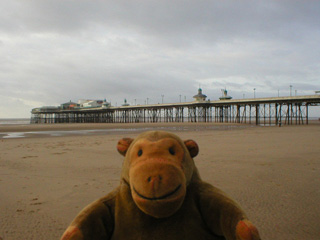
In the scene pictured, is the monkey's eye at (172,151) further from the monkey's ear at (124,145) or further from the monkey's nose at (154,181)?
the monkey's ear at (124,145)

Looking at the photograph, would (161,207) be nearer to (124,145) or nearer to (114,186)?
(124,145)

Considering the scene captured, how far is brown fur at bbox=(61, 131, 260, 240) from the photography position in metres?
1.65

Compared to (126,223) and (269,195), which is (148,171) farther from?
(269,195)

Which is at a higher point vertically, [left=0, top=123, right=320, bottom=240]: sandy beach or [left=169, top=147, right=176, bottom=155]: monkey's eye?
[left=169, top=147, right=176, bottom=155]: monkey's eye

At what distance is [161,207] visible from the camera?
1629mm

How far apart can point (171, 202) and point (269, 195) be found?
10.0ft

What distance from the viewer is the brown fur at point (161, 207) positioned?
5.40 ft

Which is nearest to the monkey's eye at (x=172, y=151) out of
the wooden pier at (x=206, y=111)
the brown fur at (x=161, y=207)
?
the brown fur at (x=161, y=207)

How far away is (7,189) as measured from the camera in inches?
179

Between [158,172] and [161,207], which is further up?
[158,172]

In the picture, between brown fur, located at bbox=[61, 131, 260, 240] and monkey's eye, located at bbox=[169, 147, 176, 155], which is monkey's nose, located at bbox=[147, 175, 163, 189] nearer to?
brown fur, located at bbox=[61, 131, 260, 240]

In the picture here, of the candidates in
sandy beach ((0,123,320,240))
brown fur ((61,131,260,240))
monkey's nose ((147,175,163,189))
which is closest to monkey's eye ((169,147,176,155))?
brown fur ((61,131,260,240))

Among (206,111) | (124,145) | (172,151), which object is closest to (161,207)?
(172,151)

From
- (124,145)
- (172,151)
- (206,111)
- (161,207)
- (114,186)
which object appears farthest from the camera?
(206,111)
